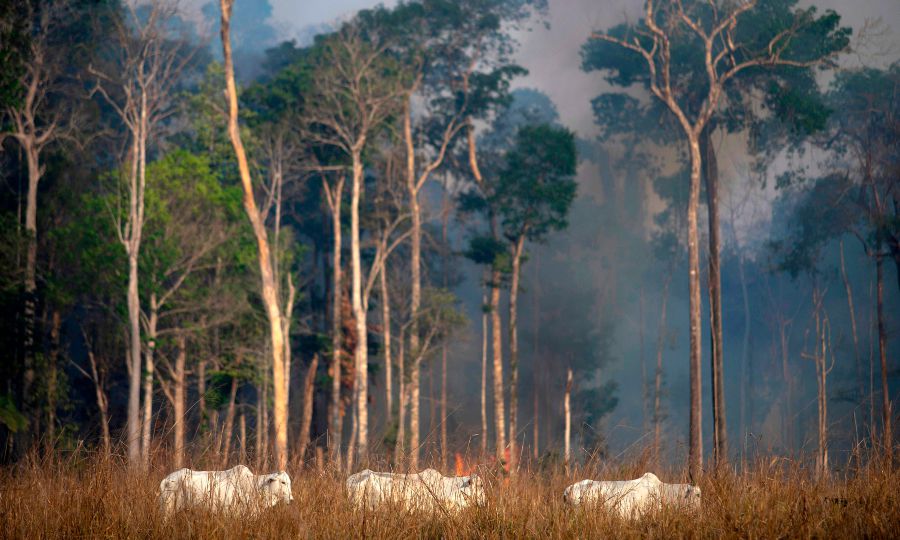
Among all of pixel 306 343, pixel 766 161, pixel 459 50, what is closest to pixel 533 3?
pixel 459 50

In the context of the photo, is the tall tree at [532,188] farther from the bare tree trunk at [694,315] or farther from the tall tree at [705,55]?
the bare tree trunk at [694,315]

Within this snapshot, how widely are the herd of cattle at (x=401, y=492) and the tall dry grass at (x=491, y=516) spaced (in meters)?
0.10

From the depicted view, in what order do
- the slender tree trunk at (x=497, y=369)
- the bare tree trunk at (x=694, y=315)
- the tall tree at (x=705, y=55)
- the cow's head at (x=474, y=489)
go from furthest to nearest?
the slender tree trunk at (x=497, y=369)
the tall tree at (x=705, y=55)
the bare tree trunk at (x=694, y=315)
the cow's head at (x=474, y=489)

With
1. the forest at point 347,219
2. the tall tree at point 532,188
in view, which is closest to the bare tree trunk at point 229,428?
the forest at point 347,219

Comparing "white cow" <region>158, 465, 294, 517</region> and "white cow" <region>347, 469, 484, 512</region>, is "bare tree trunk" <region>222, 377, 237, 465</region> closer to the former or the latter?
"white cow" <region>158, 465, 294, 517</region>

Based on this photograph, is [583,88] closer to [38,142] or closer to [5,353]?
[38,142]

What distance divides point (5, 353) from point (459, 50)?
21.1 m

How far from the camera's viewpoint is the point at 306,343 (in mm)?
28531

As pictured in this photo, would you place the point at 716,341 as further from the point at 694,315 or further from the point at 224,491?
the point at 224,491

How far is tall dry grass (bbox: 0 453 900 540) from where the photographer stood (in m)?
4.08

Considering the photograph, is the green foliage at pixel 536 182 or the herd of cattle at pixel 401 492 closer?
the herd of cattle at pixel 401 492

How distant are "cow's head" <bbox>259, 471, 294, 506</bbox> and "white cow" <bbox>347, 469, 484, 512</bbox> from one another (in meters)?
0.43

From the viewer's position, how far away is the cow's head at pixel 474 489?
182 inches

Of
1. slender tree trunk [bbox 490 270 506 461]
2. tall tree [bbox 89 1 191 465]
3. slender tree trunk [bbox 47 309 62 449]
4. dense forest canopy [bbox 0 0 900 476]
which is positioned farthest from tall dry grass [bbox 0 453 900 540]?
slender tree trunk [bbox 490 270 506 461]
